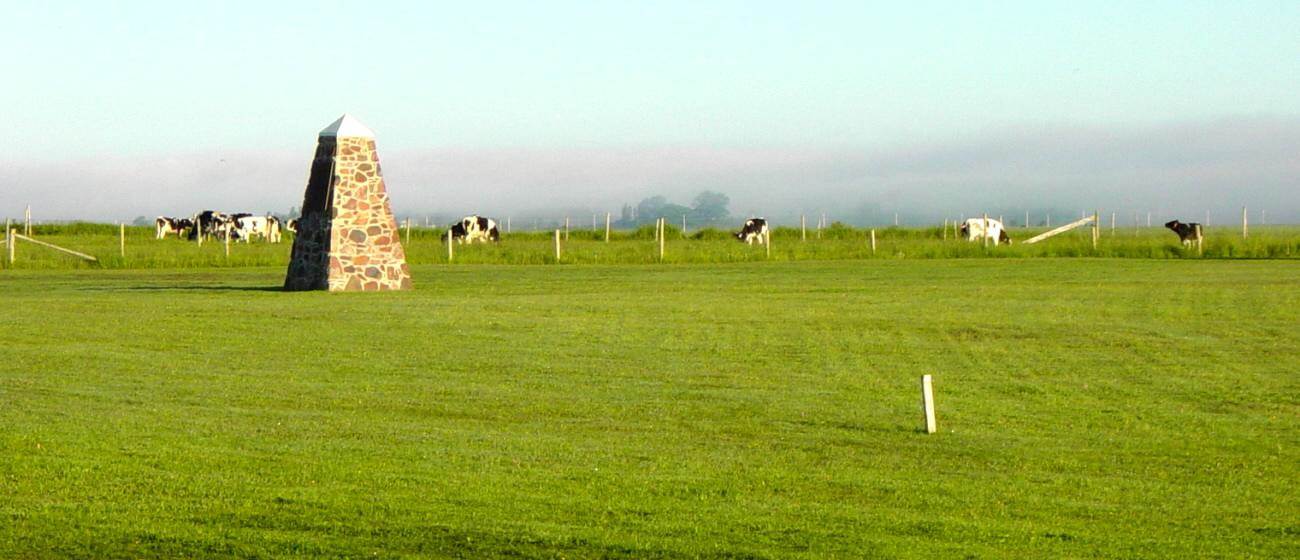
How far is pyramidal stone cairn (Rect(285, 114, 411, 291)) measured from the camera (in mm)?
39938

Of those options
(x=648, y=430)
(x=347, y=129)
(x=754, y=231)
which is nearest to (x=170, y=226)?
(x=754, y=231)

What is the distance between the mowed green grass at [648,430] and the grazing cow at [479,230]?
148 ft

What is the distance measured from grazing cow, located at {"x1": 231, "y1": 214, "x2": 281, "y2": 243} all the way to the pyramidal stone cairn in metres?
49.1

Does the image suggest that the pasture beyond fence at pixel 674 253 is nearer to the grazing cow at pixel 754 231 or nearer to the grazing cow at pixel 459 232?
the grazing cow at pixel 459 232

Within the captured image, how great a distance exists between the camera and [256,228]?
91.3 m

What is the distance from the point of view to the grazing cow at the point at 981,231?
75.4m

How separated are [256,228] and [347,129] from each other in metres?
52.9

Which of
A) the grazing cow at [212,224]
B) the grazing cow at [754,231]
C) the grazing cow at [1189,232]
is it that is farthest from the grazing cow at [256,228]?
the grazing cow at [1189,232]

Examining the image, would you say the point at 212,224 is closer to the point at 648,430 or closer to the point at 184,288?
the point at 184,288

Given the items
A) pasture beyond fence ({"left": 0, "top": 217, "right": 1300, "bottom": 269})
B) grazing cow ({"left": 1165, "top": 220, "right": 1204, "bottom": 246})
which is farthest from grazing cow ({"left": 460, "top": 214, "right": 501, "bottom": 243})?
grazing cow ({"left": 1165, "top": 220, "right": 1204, "bottom": 246})

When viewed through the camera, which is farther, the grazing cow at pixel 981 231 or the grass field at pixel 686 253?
the grazing cow at pixel 981 231

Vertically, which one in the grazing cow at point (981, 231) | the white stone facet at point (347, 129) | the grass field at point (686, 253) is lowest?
the grass field at point (686, 253)

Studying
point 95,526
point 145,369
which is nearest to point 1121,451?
point 95,526

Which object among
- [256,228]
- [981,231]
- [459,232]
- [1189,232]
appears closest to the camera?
[1189,232]
